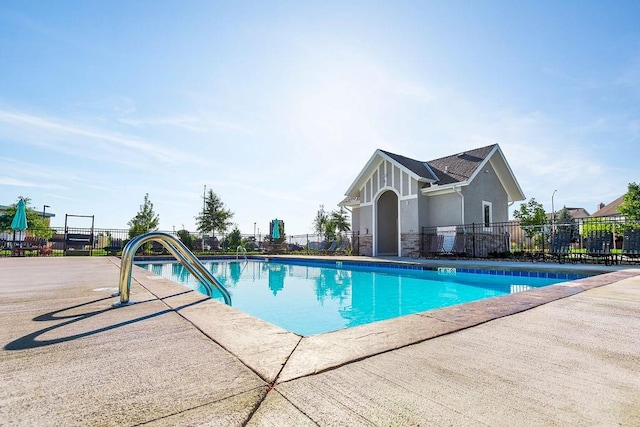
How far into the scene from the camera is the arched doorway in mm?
17344

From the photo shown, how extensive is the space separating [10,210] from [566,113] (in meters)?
33.3

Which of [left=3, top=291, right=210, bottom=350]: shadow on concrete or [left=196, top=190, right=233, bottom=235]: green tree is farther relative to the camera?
[left=196, top=190, right=233, bottom=235]: green tree

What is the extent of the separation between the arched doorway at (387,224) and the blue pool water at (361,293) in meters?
6.09

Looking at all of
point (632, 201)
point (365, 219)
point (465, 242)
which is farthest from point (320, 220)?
point (632, 201)

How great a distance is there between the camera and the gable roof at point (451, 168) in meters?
14.4

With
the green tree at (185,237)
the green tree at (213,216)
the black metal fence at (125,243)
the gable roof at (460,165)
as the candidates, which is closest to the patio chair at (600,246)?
the gable roof at (460,165)

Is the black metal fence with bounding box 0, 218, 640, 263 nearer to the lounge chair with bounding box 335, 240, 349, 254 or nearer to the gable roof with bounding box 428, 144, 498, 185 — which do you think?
the lounge chair with bounding box 335, 240, 349, 254

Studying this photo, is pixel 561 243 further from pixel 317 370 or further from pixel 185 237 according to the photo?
pixel 185 237

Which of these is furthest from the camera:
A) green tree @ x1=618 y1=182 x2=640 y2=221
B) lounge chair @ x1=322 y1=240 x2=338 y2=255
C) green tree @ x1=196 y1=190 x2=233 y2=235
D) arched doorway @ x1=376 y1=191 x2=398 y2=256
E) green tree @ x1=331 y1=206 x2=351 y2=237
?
green tree @ x1=331 y1=206 x2=351 y2=237

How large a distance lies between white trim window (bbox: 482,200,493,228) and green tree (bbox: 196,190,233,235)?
77.9 feet

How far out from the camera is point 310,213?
3731 centimetres

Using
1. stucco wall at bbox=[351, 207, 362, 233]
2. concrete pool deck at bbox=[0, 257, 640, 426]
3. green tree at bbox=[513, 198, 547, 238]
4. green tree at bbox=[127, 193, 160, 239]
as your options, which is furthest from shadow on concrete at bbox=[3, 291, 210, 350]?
green tree at bbox=[513, 198, 547, 238]

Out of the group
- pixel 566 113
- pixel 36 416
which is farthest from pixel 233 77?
pixel 566 113

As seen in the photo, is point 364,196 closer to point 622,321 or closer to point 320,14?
point 320,14
